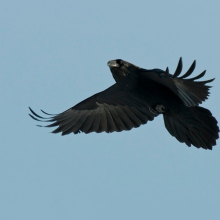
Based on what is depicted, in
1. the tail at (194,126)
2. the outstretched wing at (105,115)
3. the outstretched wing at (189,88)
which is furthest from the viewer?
the outstretched wing at (105,115)

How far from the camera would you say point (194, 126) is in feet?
40.5

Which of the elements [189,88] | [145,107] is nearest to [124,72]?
[145,107]

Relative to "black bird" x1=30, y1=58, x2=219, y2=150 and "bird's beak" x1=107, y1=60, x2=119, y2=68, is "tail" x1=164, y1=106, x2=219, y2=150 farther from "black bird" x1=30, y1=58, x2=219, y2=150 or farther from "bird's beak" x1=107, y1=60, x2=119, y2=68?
"bird's beak" x1=107, y1=60, x2=119, y2=68

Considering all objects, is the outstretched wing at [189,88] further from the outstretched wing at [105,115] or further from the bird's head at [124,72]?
the outstretched wing at [105,115]

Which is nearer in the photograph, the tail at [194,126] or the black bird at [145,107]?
the black bird at [145,107]

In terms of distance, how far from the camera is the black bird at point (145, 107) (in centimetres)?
1129

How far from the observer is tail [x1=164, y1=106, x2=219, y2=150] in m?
12.1

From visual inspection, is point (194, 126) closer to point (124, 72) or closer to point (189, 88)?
point (189, 88)

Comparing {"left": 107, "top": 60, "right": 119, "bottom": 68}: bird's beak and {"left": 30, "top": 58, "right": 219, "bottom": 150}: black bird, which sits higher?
{"left": 107, "top": 60, "right": 119, "bottom": 68}: bird's beak

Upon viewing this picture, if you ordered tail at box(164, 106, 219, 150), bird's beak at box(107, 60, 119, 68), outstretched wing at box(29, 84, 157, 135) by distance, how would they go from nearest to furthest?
tail at box(164, 106, 219, 150) < bird's beak at box(107, 60, 119, 68) < outstretched wing at box(29, 84, 157, 135)

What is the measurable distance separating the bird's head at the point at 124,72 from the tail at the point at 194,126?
30.5 inches

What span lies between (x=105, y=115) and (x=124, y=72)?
4.78 ft

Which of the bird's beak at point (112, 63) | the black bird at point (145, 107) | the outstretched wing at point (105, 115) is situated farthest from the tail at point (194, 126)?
the bird's beak at point (112, 63)

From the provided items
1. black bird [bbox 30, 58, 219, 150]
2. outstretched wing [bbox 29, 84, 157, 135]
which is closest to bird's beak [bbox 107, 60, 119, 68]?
black bird [bbox 30, 58, 219, 150]
